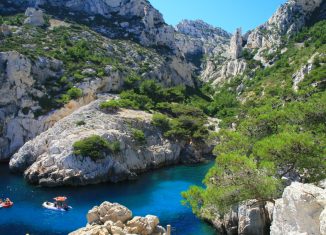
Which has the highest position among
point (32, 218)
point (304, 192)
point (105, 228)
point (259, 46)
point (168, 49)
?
point (259, 46)

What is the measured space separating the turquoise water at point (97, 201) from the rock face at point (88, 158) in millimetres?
1661

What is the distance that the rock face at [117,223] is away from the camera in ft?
84.0

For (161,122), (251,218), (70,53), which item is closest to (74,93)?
(161,122)

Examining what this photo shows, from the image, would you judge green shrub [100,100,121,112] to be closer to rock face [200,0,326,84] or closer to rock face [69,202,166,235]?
rock face [69,202,166,235]

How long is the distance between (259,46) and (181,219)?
106 m

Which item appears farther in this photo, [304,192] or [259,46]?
[259,46]

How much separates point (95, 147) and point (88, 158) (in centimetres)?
177

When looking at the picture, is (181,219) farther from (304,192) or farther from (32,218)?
(304,192)

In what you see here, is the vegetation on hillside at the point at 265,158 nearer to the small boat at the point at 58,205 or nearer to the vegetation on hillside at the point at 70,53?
the small boat at the point at 58,205

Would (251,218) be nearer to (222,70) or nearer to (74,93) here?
(74,93)

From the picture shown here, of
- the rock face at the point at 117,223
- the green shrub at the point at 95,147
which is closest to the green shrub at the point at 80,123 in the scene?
the green shrub at the point at 95,147

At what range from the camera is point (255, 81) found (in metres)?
105

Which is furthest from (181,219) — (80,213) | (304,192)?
(304,192)

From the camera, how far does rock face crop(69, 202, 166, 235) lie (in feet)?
84.0
